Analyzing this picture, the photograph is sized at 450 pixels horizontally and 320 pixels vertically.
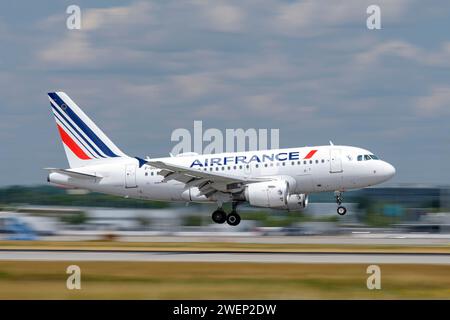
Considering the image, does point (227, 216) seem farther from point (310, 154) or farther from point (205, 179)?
point (310, 154)

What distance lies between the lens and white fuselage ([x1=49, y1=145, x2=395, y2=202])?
48.2 metres

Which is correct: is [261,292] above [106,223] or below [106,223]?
below

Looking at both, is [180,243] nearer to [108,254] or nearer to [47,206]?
[108,254]

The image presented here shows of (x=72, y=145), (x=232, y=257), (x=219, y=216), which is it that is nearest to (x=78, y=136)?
(x=72, y=145)

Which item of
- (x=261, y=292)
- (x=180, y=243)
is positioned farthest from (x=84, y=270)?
(x=180, y=243)

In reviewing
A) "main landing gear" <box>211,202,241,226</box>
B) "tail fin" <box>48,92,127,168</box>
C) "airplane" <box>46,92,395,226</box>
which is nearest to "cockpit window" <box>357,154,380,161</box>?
"airplane" <box>46,92,395,226</box>

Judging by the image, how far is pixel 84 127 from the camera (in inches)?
2189

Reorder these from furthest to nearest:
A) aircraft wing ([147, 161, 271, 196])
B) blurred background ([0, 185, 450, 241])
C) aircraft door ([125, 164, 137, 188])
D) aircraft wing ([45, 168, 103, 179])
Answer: blurred background ([0, 185, 450, 241]), aircraft door ([125, 164, 137, 188]), aircraft wing ([45, 168, 103, 179]), aircraft wing ([147, 161, 271, 196])

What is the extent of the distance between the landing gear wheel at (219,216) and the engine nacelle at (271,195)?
8.54 ft

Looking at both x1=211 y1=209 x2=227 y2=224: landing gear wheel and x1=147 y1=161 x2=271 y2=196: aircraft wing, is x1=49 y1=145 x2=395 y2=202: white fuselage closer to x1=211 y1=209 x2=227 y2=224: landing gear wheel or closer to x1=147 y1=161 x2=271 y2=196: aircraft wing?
x1=147 y1=161 x2=271 y2=196: aircraft wing

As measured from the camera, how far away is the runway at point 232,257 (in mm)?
34906

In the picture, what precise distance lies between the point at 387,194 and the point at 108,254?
191ft

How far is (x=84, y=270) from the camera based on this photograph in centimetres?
3162

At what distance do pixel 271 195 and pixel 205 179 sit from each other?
3.72m
